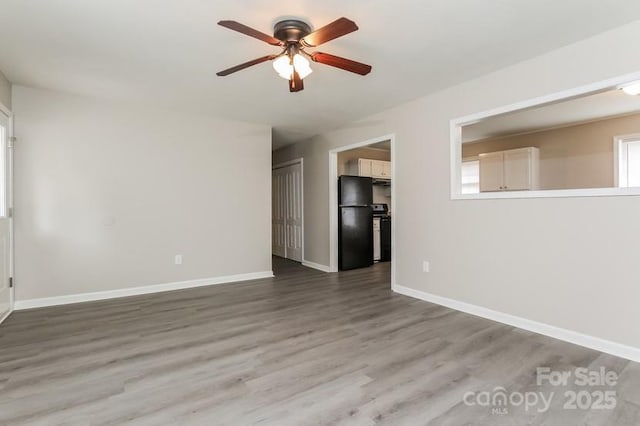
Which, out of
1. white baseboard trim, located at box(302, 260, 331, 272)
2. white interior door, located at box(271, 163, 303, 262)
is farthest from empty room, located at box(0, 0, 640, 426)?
white interior door, located at box(271, 163, 303, 262)

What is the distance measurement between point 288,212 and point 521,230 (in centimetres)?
459

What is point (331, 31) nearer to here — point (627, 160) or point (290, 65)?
point (290, 65)

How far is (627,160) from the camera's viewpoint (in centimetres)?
454

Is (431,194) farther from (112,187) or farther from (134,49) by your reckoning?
(112,187)

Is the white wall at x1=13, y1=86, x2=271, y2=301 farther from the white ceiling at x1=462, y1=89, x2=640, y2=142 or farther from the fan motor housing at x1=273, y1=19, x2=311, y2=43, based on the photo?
the white ceiling at x1=462, y1=89, x2=640, y2=142

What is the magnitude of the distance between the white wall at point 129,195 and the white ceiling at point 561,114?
3.48m

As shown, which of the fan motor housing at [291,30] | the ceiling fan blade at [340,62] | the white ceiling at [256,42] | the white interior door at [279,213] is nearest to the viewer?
the white ceiling at [256,42]

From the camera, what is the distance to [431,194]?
3.71 meters

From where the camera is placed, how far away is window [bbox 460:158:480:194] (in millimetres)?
6434

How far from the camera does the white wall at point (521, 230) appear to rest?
2.36 metres

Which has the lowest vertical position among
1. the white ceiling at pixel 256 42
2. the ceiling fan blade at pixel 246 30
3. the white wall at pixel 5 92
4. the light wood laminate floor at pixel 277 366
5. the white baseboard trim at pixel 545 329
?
the light wood laminate floor at pixel 277 366

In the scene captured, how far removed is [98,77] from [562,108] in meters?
5.41

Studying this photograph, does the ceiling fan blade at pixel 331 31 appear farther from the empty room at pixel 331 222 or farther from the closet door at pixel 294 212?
the closet door at pixel 294 212

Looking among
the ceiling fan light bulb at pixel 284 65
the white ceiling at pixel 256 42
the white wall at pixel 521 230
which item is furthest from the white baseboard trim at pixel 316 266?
the ceiling fan light bulb at pixel 284 65
